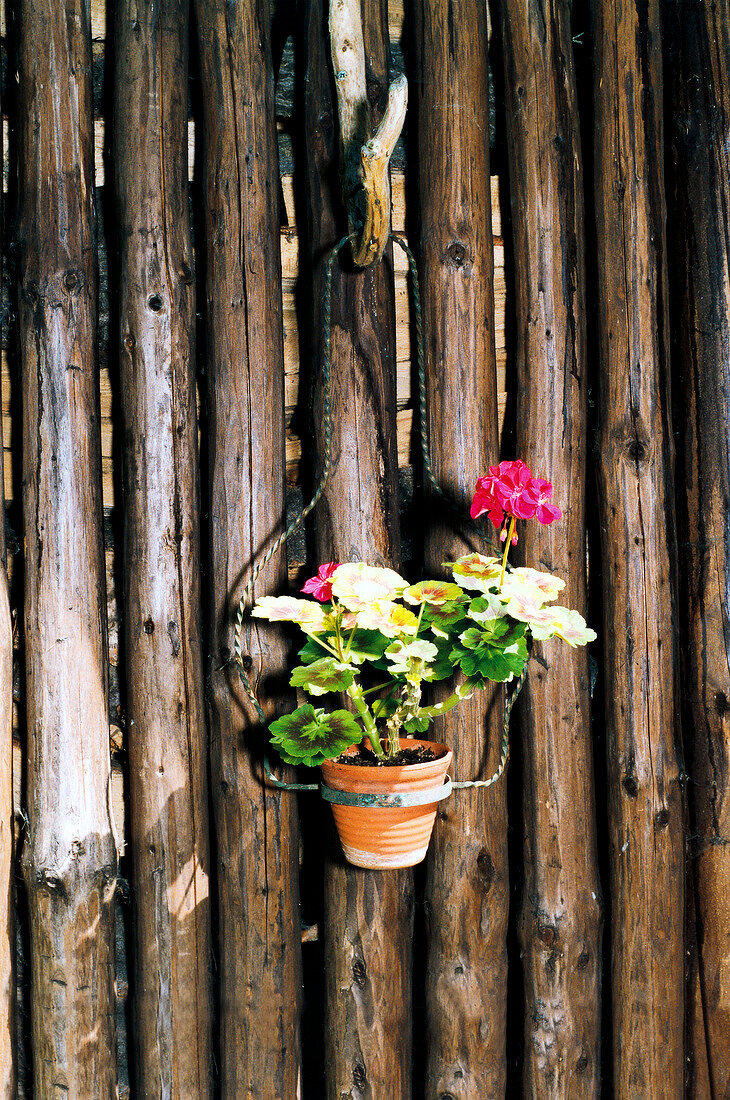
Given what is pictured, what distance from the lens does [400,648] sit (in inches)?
64.9

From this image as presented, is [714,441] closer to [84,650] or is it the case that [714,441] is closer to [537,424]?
[537,424]

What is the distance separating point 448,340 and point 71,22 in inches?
48.5

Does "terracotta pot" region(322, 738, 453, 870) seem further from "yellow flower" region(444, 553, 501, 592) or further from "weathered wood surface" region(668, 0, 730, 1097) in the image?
"weathered wood surface" region(668, 0, 730, 1097)

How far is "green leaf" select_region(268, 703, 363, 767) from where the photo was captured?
164 cm

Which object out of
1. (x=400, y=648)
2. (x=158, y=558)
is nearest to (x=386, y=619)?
(x=400, y=648)

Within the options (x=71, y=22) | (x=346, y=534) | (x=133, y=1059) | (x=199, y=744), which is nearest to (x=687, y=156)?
(x=346, y=534)

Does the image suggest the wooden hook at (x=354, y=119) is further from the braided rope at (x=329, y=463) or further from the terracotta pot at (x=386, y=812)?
the terracotta pot at (x=386, y=812)

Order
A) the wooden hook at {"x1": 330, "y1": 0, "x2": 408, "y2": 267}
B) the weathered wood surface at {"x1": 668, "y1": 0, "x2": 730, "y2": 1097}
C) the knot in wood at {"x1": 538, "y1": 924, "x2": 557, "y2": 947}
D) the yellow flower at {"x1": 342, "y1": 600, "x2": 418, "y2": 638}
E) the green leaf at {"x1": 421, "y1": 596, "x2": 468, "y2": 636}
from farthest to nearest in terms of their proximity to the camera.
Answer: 1. the weathered wood surface at {"x1": 668, "y1": 0, "x2": 730, "y2": 1097}
2. the knot in wood at {"x1": 538, "y1": 924, "x2": 557, "y2": 947}
3. the wooden hook at {"x1": 330, "y1": 0, "x2": 408, "y2": 267}
4. the green leaf at {"x1": 421, "y1": 596, "x2": 468, "y2": 636}
5. the yellow flower at {"x1": 342, "y1": 600, "x2": 418, "y2": 638}

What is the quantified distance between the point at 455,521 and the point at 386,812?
0.77 m

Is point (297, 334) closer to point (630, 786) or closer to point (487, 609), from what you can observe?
point (487, 609)

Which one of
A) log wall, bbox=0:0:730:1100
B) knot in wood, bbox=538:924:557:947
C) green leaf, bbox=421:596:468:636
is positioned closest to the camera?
green leaf, bbox=421:596:468:636

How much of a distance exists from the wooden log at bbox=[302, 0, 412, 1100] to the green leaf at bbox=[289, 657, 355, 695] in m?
0.42

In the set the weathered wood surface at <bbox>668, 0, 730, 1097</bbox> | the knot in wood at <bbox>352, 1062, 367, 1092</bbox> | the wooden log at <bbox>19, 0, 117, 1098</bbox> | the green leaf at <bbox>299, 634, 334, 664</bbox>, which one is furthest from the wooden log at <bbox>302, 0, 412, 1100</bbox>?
the weathered wood surface at <bbox>668, 0, 730, 1097</bbox>

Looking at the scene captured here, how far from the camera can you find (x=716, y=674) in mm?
2205
